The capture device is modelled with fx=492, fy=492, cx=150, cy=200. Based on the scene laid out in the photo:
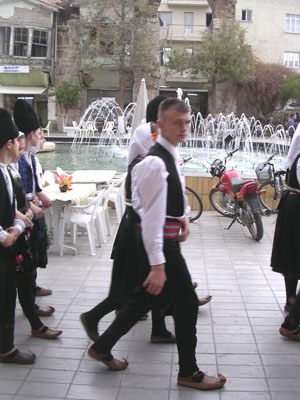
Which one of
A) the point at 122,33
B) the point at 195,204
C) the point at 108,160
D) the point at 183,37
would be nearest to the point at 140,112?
the point at 195,204

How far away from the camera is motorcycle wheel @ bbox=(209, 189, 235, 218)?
7973mm

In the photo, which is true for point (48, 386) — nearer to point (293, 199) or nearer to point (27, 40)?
point (293, 199)

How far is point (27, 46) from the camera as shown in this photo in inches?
1214

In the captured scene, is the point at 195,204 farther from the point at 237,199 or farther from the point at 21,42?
the point at 21,42

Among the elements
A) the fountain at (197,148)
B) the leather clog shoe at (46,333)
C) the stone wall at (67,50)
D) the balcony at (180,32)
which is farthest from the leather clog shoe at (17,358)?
the balcony at (180,32)

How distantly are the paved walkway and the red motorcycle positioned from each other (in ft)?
4.66

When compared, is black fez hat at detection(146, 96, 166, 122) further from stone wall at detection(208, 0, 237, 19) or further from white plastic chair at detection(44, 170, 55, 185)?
stone wall at detection(208, 0, 237, 19)

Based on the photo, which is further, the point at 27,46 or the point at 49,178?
the point at 27,46

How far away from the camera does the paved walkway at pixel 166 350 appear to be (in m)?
2.95

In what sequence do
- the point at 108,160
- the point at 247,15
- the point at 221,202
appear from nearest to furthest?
1. the point at 221,202
2. the point at 108,160
3. the point at 247,15

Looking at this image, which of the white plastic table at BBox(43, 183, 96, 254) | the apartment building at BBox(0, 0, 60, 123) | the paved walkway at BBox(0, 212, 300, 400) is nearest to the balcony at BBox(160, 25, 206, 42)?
the apartment building at BBox(0, 0, 60, 123)

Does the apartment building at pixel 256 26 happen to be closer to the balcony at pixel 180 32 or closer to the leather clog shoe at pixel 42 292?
the balcony at pixel 180 32

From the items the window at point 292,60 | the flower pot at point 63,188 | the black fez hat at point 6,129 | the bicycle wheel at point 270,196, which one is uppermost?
the window at point 292,60

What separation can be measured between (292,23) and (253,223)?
1466 inches
